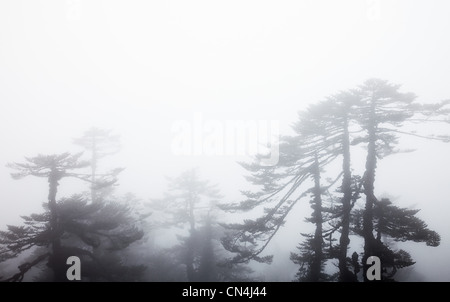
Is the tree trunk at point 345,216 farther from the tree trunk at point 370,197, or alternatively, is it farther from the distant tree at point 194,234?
the distant tree at point 194,234

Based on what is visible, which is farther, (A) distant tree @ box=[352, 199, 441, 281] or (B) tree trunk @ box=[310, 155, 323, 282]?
(B) tree trunk @ box=[310, 155, 323, 282]

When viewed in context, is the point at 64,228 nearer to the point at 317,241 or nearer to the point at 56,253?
the point at 56,253

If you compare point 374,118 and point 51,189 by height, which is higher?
point 374,118

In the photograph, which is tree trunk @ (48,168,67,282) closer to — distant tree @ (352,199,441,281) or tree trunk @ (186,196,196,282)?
distant tree @ (352,199,441,281)

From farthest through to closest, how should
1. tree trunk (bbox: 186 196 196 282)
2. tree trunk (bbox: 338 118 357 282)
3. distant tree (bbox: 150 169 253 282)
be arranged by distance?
distant tree (bbox: 150 169 253 282)
tree trunk (bbox: 186 196 196 282)
tree trunk (bbox: 338 118 357 282)

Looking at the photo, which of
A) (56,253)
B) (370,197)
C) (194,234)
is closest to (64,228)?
(56,253)

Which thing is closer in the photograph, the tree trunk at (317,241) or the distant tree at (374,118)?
the distant tree at (374,118)

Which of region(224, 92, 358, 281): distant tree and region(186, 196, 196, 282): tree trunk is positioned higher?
region(224, 92, 358, 281): distant tree

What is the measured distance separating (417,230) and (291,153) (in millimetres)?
6451

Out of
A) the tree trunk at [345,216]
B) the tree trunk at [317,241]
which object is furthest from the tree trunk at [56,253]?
the tree trunk at [345,216]

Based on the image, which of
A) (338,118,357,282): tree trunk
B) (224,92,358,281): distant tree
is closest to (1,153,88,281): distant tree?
(224,92,358,281): distant tree
